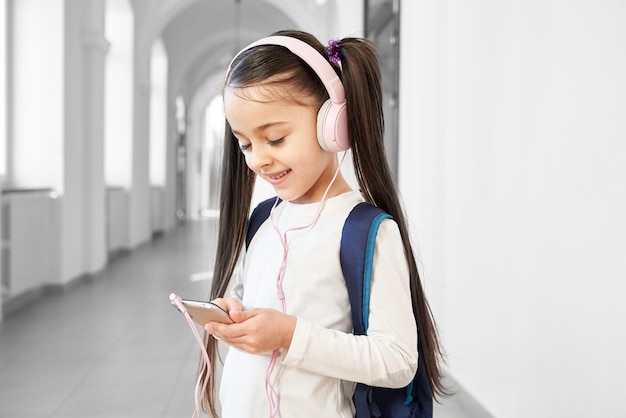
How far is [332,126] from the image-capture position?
3.46 ft

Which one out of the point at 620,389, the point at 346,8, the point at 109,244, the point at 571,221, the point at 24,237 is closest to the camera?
the point at 620,389

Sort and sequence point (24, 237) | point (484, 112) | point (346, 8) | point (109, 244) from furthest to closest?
point (109, 244) < point (346, 8) < point (24, 237) < point (484, 112)

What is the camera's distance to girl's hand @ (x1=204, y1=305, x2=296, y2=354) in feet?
3.26

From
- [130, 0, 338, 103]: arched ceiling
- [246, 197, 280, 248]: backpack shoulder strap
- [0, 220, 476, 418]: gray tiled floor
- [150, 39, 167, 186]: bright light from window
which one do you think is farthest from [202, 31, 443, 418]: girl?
[150, 39, 167, 186]: bright light from window

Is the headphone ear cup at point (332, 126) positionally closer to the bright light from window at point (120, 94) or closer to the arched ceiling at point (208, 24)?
the arched ceiling at point (208, 24)

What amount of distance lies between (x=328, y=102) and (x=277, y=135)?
0.37ft

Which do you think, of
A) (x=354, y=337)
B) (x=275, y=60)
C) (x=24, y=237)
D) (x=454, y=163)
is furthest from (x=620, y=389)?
(x=24, y=237)

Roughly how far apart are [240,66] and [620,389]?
1422mm

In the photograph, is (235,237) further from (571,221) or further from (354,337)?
(571,221)

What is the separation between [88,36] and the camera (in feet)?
23.9

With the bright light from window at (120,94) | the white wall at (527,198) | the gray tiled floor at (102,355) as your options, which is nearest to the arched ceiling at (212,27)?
the bright light from window at (120,94)

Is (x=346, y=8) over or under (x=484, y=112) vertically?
over

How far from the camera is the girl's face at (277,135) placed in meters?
1.06

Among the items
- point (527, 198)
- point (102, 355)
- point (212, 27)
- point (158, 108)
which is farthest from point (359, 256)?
point (212, 27)
